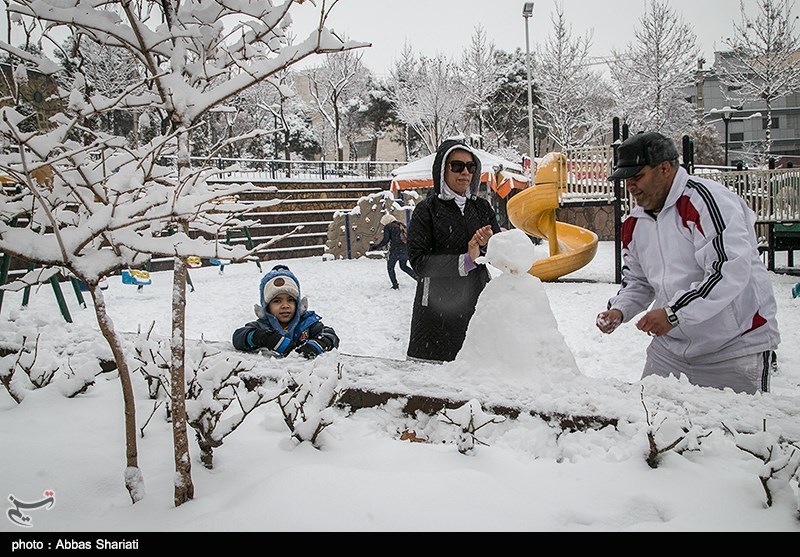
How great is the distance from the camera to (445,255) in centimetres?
297

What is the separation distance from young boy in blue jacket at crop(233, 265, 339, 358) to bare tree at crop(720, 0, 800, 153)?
1429 centimetres

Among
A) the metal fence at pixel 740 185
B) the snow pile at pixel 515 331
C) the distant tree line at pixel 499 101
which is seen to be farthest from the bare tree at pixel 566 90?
the snow pile at pixel 515 331

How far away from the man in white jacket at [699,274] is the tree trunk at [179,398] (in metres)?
1.63

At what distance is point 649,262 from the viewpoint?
2293 mm

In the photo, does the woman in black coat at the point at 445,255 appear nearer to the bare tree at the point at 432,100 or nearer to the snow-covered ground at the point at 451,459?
the snow-covered ground at the point at 451,459

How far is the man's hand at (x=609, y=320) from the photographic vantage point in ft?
7.56

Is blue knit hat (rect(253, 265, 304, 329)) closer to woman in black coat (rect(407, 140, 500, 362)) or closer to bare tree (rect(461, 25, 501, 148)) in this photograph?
woman in black coat (rect(407, 140, 500, 362))

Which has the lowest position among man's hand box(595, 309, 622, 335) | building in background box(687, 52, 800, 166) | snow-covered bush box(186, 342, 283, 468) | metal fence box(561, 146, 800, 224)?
snow-covered bush box(186, 342, 283, 468)

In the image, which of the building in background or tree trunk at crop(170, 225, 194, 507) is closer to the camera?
tree trunk at crop(170, 225, 194, 507)

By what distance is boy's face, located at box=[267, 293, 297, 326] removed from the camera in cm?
344

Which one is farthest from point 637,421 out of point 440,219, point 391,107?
point 391,107

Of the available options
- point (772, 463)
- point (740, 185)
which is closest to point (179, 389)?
point (772, 463)

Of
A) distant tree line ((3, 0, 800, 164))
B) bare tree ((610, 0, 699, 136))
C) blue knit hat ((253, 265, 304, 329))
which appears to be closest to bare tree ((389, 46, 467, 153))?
distant tree line ((3, 0, 800, 164))

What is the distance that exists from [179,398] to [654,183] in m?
1.95
